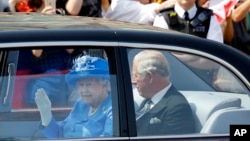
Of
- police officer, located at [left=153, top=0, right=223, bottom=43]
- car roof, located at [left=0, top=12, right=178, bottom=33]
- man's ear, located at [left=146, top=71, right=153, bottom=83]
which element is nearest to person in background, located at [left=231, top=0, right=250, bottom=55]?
police officer, located at [left=153, top=0, right=223, bottom=43]

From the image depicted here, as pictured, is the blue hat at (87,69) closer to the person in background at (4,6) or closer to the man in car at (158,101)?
the man in car at (158,101)

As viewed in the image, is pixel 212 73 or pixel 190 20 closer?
pixel 212 73

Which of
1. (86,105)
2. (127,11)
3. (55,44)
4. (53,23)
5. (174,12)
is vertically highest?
(127,11)

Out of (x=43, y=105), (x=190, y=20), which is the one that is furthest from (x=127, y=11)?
(x=43, y=105)

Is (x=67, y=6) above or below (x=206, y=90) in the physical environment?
above

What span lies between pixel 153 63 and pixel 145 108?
0.80 feet

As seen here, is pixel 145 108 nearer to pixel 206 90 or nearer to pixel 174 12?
pixel 206 90

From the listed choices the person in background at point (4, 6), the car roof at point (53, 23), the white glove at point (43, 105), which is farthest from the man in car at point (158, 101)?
the person in background at point (4, 6)

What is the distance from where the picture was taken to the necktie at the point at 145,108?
12.3 feet

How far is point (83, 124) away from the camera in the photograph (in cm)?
373

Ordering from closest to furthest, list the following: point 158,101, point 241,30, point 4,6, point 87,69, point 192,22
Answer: point 87,69 → point 158,101 → point 192,22 → point 4,6 → point 241,30

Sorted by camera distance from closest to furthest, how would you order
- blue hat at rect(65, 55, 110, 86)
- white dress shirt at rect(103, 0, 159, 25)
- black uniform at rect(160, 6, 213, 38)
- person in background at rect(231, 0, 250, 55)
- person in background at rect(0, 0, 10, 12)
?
1. blue hat at rect(65, 55, 110, 86)
2. black uniform at rect(160, 6, 213, 38)
3. person in background at rect(0, 0, 10, 12)
4. white dress shirt at rect(103, 0, 159, 25)
5. person in background at rect(231, 0, 250, 55)

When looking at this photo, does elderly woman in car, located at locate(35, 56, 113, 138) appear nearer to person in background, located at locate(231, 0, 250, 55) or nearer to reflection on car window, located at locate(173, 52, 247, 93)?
reflection on car window, located at locate(173, 52, 247, 93)

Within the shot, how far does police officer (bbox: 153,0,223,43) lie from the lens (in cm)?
709
